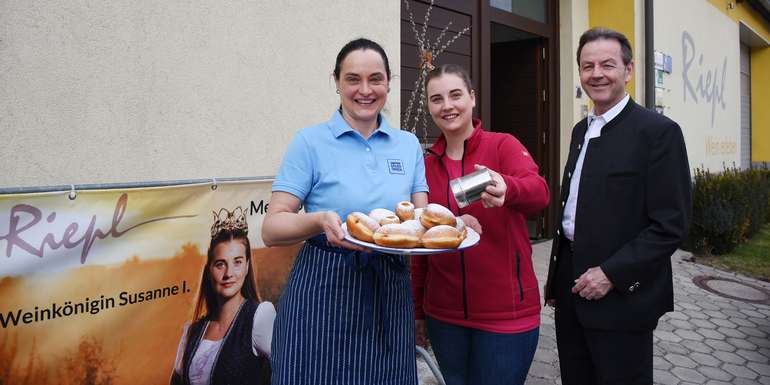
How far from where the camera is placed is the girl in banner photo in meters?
2.34

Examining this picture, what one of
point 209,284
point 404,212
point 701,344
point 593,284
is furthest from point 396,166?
point 701,344

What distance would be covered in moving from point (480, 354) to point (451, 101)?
926mm

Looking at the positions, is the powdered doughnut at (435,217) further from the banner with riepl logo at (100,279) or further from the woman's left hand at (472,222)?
the banner with riepl logo at (100,279)

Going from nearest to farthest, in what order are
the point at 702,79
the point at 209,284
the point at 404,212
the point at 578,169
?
1. the point at 404,212
2. the point at 578,169
3. the point at 209,284
4. the point at 702,79

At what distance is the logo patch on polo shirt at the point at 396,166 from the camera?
168cm

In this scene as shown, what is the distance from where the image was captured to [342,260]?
5.24 ft

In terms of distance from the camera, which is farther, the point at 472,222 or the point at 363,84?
the point at 472,222

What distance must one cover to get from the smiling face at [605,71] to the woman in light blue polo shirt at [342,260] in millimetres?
926

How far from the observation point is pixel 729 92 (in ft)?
39.2

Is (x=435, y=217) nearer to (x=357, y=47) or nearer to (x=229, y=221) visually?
(x=357, y=47)

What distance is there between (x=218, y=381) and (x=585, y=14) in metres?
6.92

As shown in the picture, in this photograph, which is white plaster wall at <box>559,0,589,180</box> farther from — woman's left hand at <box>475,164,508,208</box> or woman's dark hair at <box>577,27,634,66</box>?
woman's left hand at <box>475,164,508,208</box>

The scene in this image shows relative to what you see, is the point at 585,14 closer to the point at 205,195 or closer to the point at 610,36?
the point at 610,36

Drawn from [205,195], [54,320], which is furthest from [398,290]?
[54,320]
